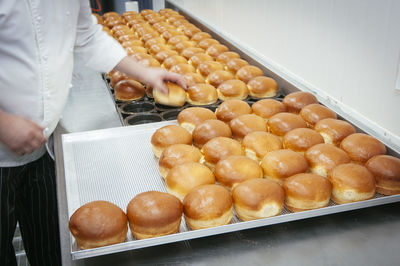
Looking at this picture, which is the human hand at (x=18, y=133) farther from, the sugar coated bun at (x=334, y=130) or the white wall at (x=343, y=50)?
the white wall at (x=343, y=50)

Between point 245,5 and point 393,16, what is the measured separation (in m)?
1.72

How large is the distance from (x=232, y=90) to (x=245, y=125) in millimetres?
535

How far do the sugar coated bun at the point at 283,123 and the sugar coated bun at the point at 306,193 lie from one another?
1.46ft

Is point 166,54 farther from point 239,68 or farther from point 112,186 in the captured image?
point 112,186

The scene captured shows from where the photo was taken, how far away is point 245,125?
169 centimetres

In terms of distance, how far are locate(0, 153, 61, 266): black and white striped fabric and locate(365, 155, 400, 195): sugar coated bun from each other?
58.5 inches

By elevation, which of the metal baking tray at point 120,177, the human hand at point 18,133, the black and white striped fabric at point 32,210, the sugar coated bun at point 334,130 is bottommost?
the black and white striped fabric at point 32,210

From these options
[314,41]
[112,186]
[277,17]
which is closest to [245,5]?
[277,17]

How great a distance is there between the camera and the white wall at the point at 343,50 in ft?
5.33

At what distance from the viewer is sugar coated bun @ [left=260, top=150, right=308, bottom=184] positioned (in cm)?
134

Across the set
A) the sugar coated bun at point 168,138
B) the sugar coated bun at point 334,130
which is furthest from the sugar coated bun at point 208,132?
the sugar coated bun at point 334,130

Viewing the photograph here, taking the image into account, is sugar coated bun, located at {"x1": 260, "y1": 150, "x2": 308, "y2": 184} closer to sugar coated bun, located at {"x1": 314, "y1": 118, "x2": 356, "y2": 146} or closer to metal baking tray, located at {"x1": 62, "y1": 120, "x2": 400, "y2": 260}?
metal baking tray, located at {"x1": 62, "y1": 120, "x2": 400, "y2": 260}

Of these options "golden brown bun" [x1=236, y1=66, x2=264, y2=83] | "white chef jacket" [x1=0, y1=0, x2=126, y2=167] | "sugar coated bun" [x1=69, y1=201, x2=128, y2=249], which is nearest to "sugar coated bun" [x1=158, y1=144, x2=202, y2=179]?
"sugar coated bun" [x1=69, y1=201, x2=128, y2=249]

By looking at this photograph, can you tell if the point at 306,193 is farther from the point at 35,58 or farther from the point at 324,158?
the point at 35,58
